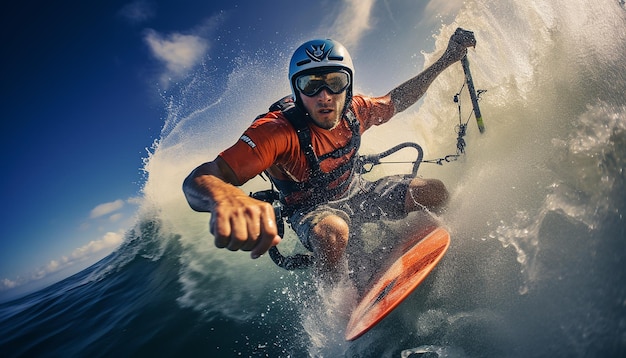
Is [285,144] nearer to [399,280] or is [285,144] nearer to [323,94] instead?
[323,94]

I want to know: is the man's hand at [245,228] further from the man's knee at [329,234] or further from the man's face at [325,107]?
the man's face at [325,107]

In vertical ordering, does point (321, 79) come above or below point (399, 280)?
above

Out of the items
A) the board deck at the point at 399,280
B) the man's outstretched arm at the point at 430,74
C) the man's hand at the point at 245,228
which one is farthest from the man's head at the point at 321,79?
the man's hand at the point at 245,228

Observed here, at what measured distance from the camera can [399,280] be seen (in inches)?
126

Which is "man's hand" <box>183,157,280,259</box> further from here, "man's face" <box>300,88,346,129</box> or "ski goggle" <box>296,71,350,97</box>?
"ski goggle" <box>296,71,350,97</box>

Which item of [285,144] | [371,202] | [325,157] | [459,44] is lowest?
[371,202]

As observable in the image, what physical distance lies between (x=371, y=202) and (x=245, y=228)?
3273 mm

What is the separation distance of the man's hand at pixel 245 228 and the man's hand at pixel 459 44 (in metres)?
4.12

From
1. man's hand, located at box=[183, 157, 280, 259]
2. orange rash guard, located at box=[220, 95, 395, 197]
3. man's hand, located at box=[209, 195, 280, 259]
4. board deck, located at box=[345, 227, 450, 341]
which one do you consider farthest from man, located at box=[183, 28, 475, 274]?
man's hand, located at box=[209, 195, 280, 259]

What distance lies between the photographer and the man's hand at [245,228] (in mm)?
1534

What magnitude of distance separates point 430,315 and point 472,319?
50 cm

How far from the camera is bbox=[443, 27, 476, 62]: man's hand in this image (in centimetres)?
430

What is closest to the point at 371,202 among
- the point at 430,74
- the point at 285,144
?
the point at 285,144

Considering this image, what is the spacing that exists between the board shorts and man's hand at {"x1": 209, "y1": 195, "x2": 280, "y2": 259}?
2362 mm
